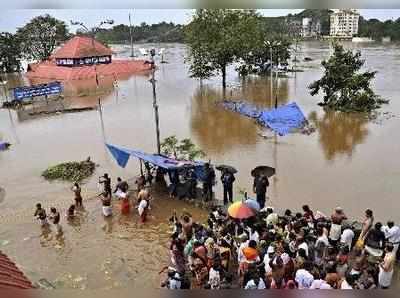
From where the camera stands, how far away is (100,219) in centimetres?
1050

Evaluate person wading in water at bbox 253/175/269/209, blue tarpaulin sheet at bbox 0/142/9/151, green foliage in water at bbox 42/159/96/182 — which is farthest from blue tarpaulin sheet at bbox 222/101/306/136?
blue tarpaulin sheet at bbox 0/142/9/151

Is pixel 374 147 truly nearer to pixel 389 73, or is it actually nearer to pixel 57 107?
pixel 57 107

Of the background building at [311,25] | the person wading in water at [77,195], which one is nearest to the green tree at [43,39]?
the background building at [311,25]

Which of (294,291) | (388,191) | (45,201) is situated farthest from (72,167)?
(294,291)

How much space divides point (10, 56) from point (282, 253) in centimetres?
4083

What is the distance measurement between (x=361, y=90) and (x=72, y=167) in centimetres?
1436

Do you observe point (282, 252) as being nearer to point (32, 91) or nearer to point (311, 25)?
point (32, 91)

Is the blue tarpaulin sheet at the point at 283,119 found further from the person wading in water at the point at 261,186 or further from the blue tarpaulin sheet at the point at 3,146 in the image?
the blue tarpaulin sheet at the point at 3,146

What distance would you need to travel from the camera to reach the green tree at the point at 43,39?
4369 centimetres

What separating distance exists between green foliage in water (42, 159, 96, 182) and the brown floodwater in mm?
390

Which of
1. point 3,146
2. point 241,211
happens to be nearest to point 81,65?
point 3,146

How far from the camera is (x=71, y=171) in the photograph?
13.6 metres

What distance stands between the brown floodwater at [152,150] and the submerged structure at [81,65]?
27.4 ft

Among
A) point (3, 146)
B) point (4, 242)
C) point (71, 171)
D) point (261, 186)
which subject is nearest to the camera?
point (4, 242)
